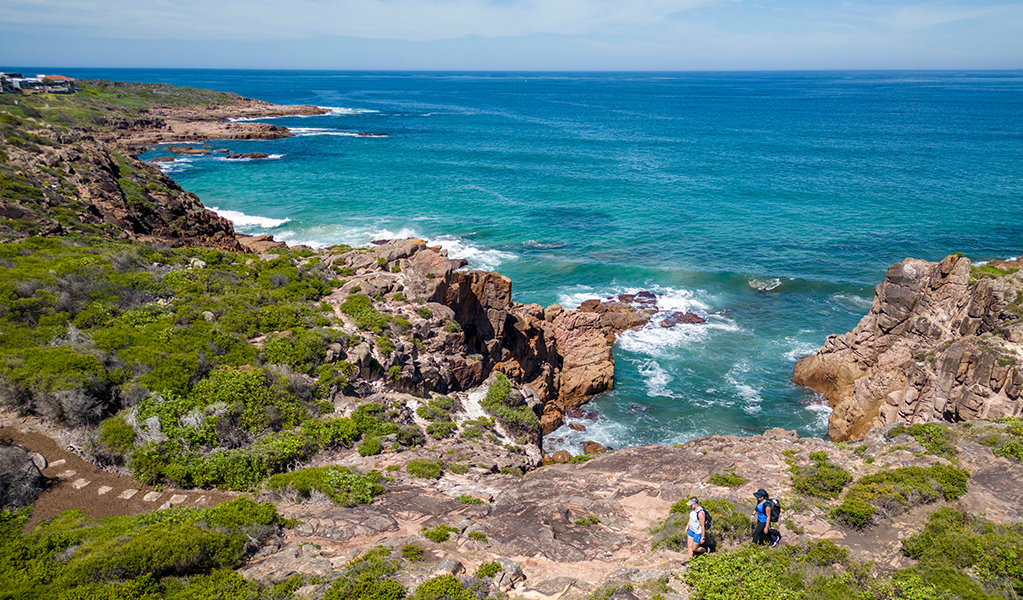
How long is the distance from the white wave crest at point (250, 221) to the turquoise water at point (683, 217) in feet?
0.74

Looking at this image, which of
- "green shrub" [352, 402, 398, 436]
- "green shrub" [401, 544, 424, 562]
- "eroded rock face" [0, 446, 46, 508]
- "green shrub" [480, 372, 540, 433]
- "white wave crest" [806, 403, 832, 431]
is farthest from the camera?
"white wave crest" [806, 403, 832, 431]

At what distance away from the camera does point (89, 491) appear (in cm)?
1402

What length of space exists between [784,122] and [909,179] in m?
71.5

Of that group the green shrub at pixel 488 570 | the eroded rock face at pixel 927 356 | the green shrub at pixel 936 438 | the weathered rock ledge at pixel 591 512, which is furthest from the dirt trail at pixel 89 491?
the eroded rock face at pixel 927 356

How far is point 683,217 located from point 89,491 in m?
65.3

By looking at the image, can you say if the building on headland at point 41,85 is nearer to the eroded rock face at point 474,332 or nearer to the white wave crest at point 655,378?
the eroded rock face at point 474,332

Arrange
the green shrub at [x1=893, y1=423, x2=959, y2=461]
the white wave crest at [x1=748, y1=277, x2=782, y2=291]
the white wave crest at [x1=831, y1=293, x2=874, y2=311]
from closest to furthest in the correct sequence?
the green shrub at [x1=893, y1=423, x2=959, y2=461] → the white wave crest at [x1=831, y1=293, x2=874, y2=311] → the white wave crest at [x1=748, y1=277, x2=782, y2=291]

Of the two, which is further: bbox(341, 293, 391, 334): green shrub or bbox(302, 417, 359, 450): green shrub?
bbox(341, 293, 391, 334): green shrub

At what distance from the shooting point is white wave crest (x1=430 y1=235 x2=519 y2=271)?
5350 centimetres

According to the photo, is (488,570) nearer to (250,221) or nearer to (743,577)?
(743,577)

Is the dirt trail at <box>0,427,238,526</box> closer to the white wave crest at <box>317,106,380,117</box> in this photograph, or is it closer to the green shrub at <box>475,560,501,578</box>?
the green shrub at <box>475,560,501,578</box>

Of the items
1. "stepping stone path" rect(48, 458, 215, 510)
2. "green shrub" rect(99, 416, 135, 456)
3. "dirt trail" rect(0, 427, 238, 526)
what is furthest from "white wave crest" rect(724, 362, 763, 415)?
"green shrub" rect(99, 416, 135, 456)

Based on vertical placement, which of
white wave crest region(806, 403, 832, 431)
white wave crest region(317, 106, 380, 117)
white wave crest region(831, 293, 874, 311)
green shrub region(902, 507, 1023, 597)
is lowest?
white wave crest region(806, 403, 832, 431)

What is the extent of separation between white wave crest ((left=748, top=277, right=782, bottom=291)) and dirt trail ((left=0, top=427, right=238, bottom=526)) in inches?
1863
